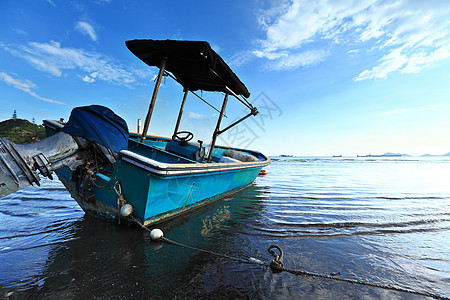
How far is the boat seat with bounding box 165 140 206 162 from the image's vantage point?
619 centimetres

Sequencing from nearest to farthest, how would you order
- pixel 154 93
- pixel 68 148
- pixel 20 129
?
1. pixel 68 148
2. pixel 154 93
3. pixel 20 129

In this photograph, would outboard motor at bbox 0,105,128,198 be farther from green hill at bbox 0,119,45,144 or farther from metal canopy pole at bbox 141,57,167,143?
green hill at bbox 0,119,45,144

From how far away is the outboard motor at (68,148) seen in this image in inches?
86.5

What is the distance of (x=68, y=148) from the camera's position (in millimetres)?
2793

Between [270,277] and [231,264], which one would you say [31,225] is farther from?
[270,277]

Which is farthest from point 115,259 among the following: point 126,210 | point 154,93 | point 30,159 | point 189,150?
point 189,150

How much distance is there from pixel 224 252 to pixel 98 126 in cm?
264

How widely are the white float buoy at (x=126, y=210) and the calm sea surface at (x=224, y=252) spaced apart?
432 mm

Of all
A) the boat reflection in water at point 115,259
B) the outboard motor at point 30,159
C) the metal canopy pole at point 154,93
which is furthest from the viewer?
the metal canopy pole at point 154,93

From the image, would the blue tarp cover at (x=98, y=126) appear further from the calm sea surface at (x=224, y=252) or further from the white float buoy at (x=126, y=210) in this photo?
the calm sea surface at (x=224, y=252)

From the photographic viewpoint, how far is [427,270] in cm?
246

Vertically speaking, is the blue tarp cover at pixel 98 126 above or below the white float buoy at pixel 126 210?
above

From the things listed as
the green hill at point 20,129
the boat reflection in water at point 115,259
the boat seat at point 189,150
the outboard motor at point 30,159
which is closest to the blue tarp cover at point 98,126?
the outboard motor at point 30,159

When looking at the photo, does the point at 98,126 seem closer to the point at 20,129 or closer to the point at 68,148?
the point at 68,148
